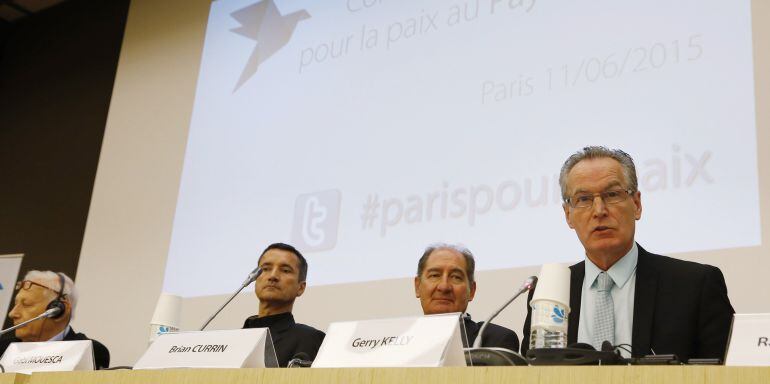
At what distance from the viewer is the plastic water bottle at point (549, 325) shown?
158 cm

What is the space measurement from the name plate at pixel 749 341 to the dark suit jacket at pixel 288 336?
183cm

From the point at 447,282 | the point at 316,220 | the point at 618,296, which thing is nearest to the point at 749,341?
the point at 618,296

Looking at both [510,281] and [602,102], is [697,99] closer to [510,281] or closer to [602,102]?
[602,102]

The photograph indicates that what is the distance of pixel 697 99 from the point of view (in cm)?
269

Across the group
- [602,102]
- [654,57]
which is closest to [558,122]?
[602,102]

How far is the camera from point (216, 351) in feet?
5.78

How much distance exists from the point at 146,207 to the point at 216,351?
9.62ft

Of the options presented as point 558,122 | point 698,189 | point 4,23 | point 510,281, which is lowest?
point 510,281

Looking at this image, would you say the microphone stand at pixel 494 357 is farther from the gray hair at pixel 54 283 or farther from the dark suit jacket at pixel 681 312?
the gray hair at pixel 54 283

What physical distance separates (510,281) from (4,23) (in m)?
5.02

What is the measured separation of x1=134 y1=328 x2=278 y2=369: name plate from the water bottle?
1.81 feet

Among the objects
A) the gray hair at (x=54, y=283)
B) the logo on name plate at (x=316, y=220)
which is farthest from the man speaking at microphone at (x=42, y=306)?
the logo on name plate at (x=316, y=220)

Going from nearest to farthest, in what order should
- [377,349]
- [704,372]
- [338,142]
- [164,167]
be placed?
[704,372] < [377,349] < [338,142] < [164,167]

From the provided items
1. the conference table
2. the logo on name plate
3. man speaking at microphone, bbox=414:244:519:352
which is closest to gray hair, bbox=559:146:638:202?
man speaking at microphone, bbox=414:244:519:352
